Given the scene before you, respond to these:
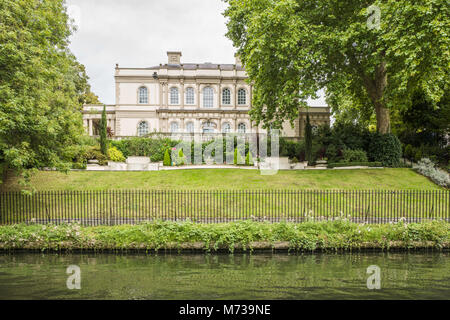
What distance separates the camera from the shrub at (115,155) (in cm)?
2305

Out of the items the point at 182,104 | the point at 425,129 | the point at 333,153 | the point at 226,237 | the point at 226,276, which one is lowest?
the point at 226,276

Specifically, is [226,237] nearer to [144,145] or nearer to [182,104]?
[144,145]

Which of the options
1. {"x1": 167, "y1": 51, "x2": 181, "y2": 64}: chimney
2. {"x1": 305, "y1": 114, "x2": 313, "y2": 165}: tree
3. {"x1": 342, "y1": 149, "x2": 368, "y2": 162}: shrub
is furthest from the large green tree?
{"x1": 167, "y1": 51, "x2": 181, "y2": 64}: chimney

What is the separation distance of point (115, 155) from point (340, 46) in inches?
762

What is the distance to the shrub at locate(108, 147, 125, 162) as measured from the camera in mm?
23047

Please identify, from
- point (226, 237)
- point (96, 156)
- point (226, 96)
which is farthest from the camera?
point (226, 96)

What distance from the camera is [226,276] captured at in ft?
23.0

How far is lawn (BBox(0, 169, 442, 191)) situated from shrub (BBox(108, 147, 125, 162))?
4.55 metres

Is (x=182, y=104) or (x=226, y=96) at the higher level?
(x=226, y=96)

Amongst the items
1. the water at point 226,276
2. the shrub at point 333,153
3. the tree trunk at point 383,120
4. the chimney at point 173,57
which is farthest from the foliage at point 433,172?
the chimney at point 173,57

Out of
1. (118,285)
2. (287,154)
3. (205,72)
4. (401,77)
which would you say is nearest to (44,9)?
(118,285)

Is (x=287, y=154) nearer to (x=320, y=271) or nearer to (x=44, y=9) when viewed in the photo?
(x=320, y=271)

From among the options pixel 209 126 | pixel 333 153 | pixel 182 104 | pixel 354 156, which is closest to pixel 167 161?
pixel 333 153
